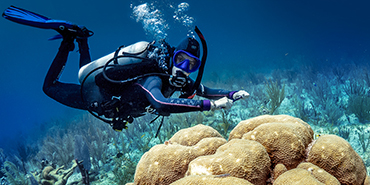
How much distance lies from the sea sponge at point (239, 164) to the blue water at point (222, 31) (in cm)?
2519

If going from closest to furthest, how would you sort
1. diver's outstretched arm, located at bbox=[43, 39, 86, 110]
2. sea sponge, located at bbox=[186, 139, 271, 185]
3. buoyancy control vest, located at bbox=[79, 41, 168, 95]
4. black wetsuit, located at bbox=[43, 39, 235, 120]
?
sea sponge, located at bbox=[186, 139, 271, 185]
black wetsuit, located at bbox=[43, 39, 235, 120]
buoyancy control vest, located at bbox=[79, 41, 168, 95]
diver's outstretched arm, located at bbox=[43, 39, 86, 110]

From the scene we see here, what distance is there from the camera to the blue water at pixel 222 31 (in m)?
40.2

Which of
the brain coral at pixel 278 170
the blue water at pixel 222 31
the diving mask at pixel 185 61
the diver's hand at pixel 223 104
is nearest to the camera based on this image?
the brain coral at pixel 278 170

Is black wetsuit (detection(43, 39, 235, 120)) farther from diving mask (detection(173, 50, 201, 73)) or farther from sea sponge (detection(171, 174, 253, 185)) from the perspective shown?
sea sponge (detection(171, 174, 253, 185))

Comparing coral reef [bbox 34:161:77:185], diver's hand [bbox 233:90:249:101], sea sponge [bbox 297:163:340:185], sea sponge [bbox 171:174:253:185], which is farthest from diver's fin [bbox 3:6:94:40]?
sea sponge [bbox 297:163:340:185]

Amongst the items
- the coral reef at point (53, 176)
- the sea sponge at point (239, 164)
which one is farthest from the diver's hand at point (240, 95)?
the coral reef at point (53, 176)

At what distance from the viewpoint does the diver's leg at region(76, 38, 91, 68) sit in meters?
4.17

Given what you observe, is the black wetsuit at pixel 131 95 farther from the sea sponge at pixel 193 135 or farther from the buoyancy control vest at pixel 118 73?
the sea sponge at pixel 193 135

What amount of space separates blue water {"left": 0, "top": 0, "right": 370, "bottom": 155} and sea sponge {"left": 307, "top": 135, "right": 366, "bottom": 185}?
2490 centimetres

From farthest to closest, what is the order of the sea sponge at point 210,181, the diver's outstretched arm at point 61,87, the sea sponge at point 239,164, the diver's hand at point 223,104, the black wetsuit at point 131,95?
the diver's outstretched arm at point 61,87 < the black wetsuit at point 131,95 < the diver's hand at point 223,104 < the sea sponge at point 239,164 < the sea sponge at point 210,181

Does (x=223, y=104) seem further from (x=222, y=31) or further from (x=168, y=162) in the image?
(x=222, y=31)

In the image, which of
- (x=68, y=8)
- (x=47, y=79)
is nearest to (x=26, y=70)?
(x=68, y=8)

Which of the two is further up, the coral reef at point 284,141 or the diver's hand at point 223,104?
the diver's hand at point 223,104

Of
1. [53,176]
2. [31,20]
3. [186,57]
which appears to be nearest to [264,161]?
[186,57]
